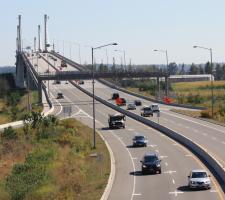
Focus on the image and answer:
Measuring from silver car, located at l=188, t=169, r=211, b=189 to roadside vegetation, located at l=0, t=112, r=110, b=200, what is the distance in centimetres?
478

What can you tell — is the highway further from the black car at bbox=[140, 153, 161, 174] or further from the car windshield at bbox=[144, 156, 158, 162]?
the car windshield at bbox=[144, 156, 158, 162]

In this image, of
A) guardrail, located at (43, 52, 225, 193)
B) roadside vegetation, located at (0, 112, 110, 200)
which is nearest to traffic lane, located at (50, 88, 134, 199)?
roadside vegetation, located at (0, 112, 110, 200)

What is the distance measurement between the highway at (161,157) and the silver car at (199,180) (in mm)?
382

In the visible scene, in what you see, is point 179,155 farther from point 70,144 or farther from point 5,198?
point 5,198

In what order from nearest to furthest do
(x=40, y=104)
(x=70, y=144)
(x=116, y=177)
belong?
(x=116, y=177) → (x=70, y=144) → (x=40, y=104)

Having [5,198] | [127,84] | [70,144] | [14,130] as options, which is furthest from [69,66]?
[5,198]

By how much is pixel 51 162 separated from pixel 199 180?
16.1 meters

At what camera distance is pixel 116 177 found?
4275 centimetres

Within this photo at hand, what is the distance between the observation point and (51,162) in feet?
164

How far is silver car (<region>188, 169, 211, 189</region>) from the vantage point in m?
36.5

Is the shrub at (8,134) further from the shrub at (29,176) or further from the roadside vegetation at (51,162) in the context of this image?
the shrub at (29,176)

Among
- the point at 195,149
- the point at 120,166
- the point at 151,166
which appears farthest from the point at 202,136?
the point at 151,166

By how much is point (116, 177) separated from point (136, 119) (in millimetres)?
47388

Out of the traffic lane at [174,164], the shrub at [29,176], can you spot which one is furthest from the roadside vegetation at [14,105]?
the shrub at [29,176]
